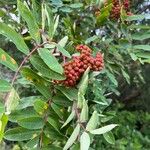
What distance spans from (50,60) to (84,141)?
8.2 inches

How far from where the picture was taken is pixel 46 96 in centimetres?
113

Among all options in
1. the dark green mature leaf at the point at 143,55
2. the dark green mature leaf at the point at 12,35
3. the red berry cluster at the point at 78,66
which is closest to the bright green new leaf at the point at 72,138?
the red berry cluster at the point at 78,66

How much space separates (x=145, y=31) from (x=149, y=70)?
281cm

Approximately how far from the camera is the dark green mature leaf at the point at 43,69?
3.51ft

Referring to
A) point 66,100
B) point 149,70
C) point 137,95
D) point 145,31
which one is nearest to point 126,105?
point 137,95

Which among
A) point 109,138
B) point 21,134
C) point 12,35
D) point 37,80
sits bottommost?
point 109,138

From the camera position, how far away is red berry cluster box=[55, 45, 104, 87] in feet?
3.57

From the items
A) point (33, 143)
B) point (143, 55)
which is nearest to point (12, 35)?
point (33, 143)

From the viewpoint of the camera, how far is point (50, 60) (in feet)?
3.51

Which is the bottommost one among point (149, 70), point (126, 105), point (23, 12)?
point (126, 105)

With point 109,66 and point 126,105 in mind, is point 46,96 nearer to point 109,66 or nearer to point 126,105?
point 109,66

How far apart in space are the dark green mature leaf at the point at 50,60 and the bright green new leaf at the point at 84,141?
157 millimetres

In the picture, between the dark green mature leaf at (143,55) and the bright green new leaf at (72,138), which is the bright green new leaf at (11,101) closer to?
the bright green new leaf at (72,138)

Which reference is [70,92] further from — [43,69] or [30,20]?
[30,20]
